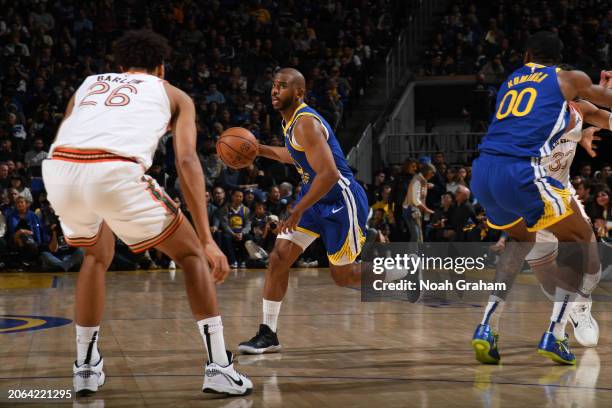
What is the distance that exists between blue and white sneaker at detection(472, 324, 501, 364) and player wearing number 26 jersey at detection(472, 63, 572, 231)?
0.63 meters

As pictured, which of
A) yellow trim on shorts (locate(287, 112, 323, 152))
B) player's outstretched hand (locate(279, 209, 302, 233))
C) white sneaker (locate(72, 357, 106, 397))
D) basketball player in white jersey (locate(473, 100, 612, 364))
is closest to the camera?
white sneaker (locate(72, 357, 106, 397))

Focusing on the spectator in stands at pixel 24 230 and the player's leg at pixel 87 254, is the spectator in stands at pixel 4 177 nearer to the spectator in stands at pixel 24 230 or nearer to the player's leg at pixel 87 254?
the spectator in stands at pixel 24 230

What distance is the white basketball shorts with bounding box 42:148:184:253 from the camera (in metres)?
3.57

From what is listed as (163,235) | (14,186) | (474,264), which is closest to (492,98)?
(474,264)

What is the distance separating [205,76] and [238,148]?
11439 mm

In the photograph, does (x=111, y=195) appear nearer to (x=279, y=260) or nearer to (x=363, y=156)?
(x=279, y=260)

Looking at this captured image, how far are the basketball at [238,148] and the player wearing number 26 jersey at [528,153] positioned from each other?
65.6 inches

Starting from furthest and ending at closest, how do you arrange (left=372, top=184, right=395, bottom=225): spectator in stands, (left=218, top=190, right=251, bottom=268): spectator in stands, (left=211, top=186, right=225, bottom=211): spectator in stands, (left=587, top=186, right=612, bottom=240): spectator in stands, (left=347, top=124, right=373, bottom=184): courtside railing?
1. (left=347, top=124, right=373, bottom=184): courtside railing
2. (left=372, top=184, right=395, bottom=225): spectator in stands
3. (left=211, top=186, right=225, bottom=211): spectator in stands
4. (left=218, top=190, right=251, bottom=268): spectator in stands
5. (left=587, top=186, right=612, bottom=240): spectator in stands

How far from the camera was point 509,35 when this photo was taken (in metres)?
18.7

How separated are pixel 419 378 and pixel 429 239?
27.0 feet

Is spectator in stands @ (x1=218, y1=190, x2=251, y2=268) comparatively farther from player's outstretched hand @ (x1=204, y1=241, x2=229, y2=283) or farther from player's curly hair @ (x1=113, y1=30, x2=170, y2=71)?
player's outstretched hand @ (x1=204, y1=241, x2=229, y2=283)

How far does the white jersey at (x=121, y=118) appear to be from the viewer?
12.0ft

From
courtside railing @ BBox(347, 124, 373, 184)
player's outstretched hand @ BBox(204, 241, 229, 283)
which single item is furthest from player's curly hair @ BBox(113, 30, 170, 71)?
courtside railing @ BBox(347, 124, 373, 184)

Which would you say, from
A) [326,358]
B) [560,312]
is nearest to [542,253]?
[560,312]
